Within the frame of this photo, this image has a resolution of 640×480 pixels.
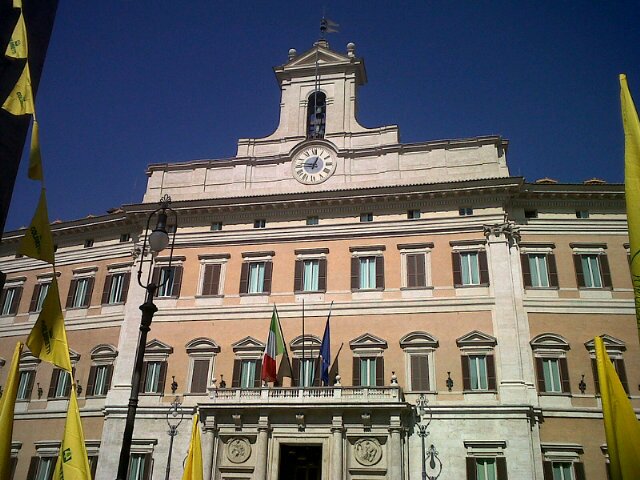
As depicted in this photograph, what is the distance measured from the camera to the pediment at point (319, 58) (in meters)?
32.8

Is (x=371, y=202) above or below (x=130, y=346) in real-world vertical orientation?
above

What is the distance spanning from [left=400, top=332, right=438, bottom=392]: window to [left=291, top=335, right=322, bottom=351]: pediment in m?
3.62

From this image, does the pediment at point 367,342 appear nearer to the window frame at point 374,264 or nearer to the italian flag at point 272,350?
the window frame at point 374,264

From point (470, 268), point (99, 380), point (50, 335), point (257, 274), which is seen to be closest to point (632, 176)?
point (50, 335)

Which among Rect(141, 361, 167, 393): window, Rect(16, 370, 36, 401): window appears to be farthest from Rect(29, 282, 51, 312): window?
Rect(141, 361, 167, 393): window

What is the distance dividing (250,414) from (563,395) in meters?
12.3

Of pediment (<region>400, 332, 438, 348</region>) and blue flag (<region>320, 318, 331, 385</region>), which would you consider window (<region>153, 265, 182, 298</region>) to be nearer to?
blue flag (<region>320, 318, 331, 385</region>)

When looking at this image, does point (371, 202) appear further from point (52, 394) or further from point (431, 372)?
point (52, 394)

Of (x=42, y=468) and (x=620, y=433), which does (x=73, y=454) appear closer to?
(x=620, y=433)

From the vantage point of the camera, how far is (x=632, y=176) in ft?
19.6

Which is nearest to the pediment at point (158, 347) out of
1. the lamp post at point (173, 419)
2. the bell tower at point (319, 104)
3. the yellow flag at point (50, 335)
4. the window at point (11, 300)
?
the lamp post at point (173, 419)

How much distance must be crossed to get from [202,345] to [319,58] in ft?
53.0

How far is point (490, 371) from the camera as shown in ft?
81.4

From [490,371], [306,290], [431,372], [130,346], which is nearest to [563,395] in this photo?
[490,371]
